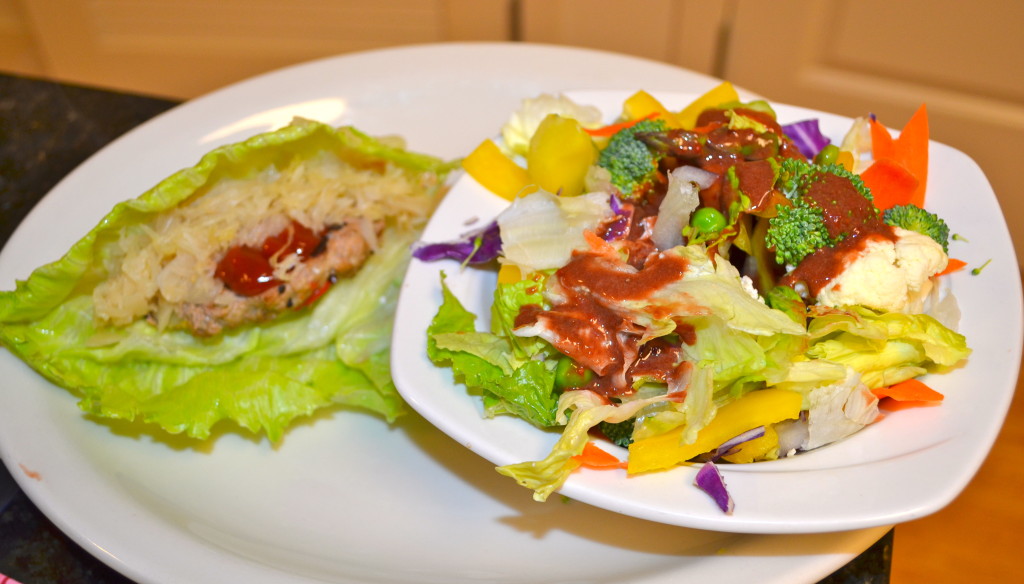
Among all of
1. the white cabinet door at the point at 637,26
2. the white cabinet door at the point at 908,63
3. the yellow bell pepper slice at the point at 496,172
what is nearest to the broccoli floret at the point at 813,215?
the yellow bell pepper slice at the point at 496,172

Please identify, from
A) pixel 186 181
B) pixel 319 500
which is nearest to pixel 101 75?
pixel 186 181

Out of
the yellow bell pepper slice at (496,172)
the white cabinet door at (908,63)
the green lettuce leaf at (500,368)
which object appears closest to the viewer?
the green lettuce leaf at (500,368)

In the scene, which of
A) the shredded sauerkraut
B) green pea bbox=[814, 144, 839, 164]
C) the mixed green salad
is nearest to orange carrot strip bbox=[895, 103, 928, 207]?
the mixed green salad

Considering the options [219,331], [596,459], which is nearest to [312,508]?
[219,331]

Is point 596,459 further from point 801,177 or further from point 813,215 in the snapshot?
point 801,177

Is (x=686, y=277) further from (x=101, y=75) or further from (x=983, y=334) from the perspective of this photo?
(x=101, y=75)

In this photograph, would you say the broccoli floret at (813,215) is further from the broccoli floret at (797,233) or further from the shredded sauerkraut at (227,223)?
the shredded sauerkraut at (227,223)

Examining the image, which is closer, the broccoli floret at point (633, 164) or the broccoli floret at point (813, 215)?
the broccoli floret at point (813, 215)
